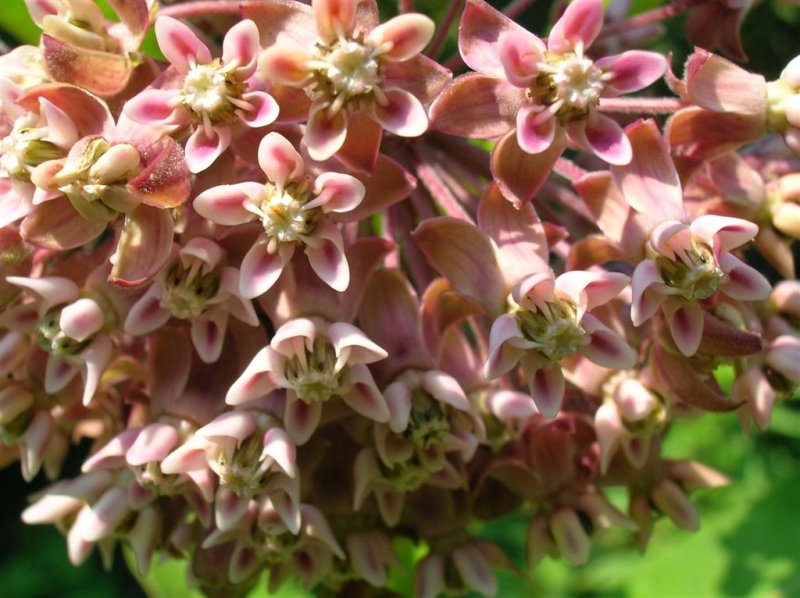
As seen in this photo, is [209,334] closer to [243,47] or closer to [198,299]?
[198,299]

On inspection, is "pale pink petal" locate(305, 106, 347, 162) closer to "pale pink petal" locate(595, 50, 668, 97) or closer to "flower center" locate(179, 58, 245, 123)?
"flower center" locate(179, 58, 245, 123)

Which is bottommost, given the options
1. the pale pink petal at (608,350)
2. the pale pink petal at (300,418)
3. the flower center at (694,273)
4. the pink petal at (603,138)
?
the pale pink petal at (300,418)

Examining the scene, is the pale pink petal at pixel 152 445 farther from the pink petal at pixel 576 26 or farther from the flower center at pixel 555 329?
the pink petal at pixel 576 26

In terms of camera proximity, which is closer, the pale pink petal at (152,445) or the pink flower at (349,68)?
the pink flower at (349,68)

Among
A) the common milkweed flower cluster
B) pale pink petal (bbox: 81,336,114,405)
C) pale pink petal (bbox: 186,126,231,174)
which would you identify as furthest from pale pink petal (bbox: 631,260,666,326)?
pale pink petal (bbox: 81,336,114,405)

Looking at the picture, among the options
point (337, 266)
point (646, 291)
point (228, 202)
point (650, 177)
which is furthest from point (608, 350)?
point (228, 202)

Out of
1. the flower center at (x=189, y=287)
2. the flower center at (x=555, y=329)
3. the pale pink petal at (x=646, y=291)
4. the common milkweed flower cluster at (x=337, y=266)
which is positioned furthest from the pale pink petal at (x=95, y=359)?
the pale pink petal at (x=646, y=291)
